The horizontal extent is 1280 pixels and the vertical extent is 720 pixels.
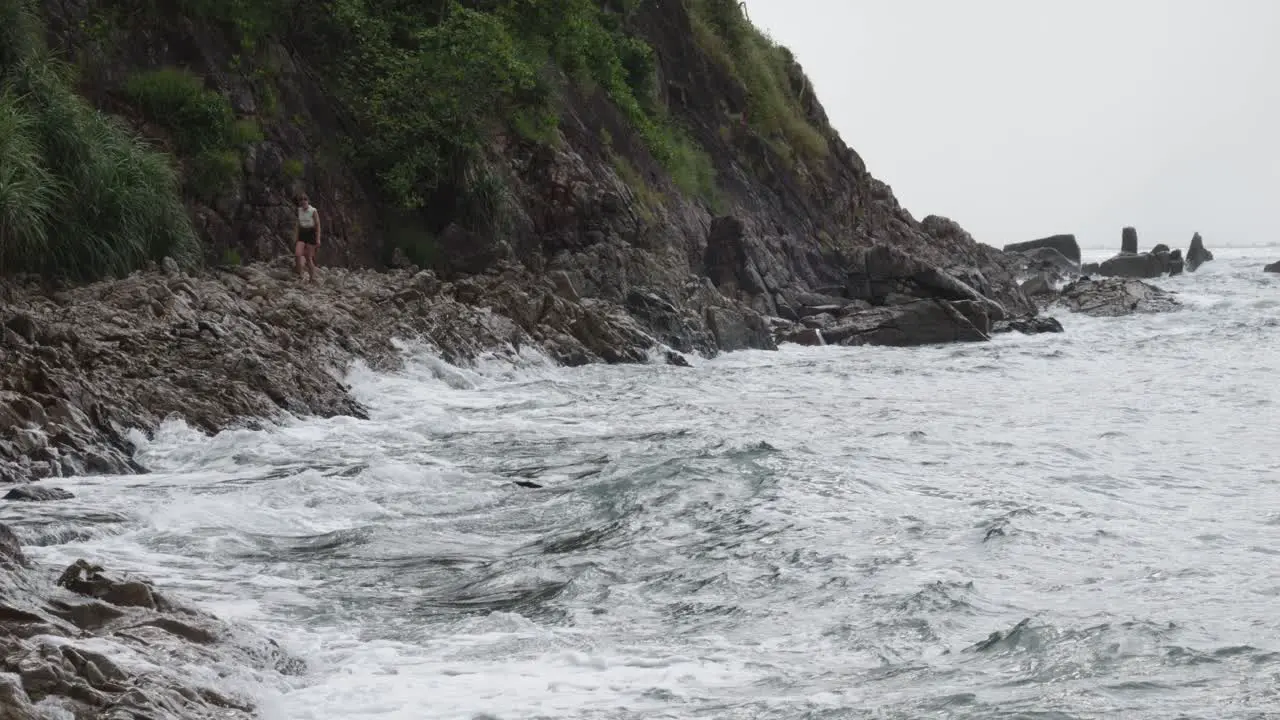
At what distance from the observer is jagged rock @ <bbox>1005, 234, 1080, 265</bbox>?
164 ft

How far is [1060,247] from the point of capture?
5056 cm

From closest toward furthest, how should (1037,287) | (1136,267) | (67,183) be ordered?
1. (67,183)
2. (1037,287)
3. (1136,267)

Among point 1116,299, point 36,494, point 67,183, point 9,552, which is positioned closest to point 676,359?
point 67,183

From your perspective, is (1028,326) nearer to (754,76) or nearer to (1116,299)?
(1116,299)

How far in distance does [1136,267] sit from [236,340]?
3963cm

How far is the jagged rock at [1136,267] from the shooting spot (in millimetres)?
44812

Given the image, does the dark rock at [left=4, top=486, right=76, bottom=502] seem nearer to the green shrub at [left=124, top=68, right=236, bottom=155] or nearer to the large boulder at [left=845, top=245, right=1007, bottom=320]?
the green shrub at [left=124, top=68, right=236, bottom=155]

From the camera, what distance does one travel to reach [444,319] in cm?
1598

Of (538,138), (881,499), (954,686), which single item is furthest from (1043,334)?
(954,686)

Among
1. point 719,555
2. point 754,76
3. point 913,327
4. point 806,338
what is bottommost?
point 719,555

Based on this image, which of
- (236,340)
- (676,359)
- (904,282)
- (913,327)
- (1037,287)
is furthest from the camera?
(1037,287)

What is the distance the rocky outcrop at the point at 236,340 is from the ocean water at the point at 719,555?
440 mm

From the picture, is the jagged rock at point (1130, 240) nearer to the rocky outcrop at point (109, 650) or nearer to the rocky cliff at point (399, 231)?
the rocky cliff at point (399, 231)

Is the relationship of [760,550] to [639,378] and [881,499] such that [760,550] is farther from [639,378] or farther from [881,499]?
[639,378]
